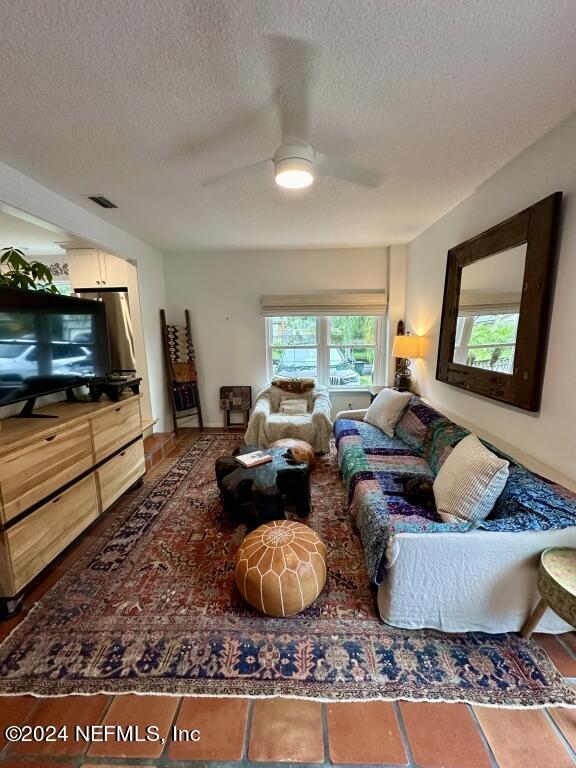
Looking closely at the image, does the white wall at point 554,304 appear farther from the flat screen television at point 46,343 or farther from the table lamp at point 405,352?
the flat screen television at point 46,343

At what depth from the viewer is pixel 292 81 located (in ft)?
4.16

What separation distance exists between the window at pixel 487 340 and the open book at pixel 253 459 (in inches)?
66.7

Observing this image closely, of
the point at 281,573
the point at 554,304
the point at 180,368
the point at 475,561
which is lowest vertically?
the point at 281,573

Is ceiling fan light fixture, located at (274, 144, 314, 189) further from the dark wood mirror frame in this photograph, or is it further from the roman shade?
the roman shade

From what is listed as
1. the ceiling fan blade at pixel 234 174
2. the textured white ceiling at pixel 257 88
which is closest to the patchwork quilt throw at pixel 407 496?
the textured white ceiling at pixel 257 88

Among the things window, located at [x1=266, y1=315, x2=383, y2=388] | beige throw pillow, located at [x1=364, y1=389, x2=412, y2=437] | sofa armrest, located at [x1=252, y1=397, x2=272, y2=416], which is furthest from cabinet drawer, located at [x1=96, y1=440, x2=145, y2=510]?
beige throw pillow, located at [x1=364, y1=389, x2=412, y2=437]

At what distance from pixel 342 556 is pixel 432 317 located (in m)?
2.36

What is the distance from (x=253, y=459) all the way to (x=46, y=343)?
1627 mm

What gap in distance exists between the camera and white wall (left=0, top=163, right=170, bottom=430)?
199 cm

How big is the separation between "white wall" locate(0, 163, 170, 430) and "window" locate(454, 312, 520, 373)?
3141mm

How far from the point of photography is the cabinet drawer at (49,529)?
1.56 m

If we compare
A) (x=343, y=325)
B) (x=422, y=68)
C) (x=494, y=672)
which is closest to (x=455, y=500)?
(x=494, y=672)

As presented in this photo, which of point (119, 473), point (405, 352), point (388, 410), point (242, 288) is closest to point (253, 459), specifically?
point (119, 473)

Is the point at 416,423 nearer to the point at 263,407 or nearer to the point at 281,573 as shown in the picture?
the point at 263,407
